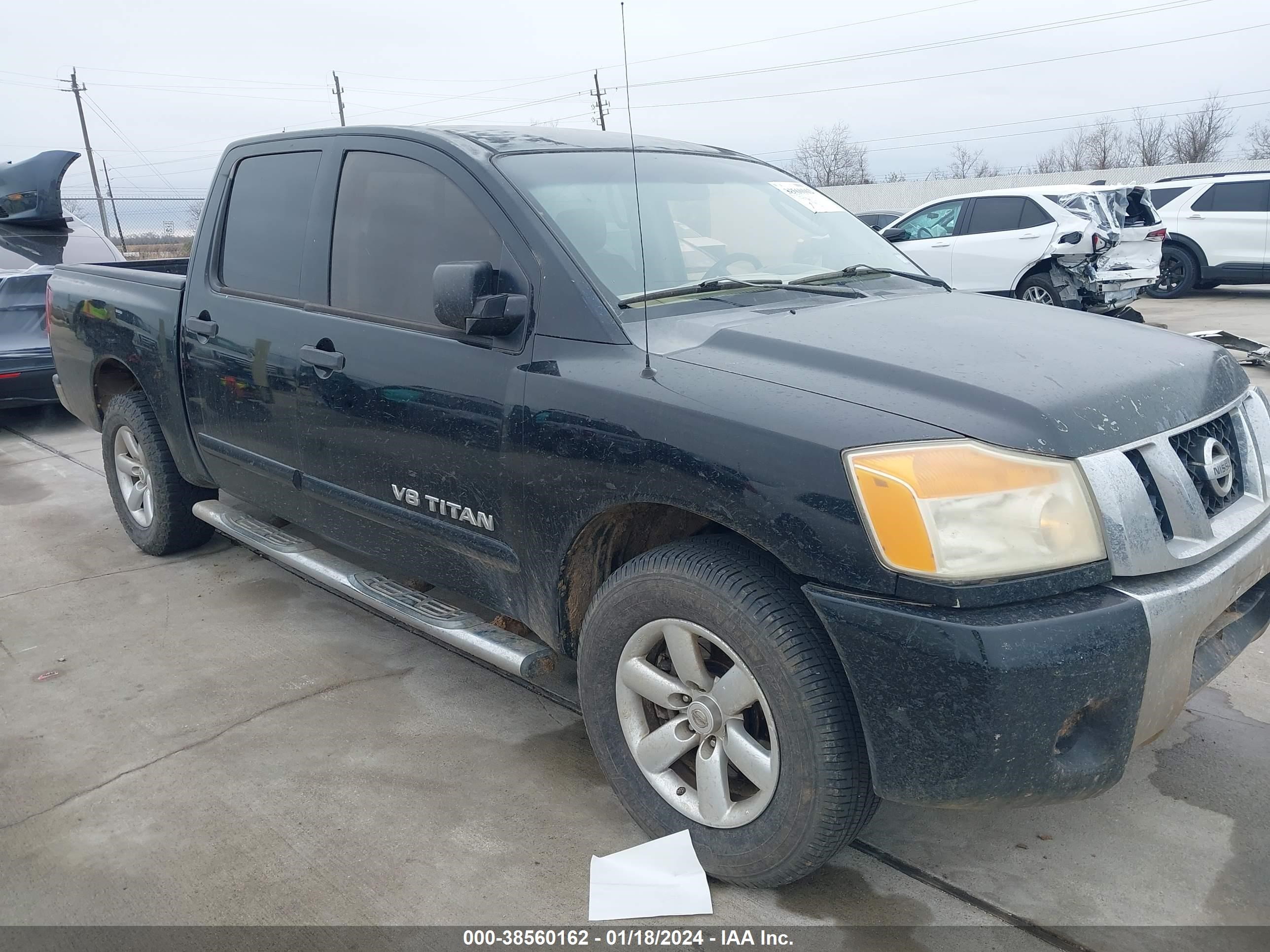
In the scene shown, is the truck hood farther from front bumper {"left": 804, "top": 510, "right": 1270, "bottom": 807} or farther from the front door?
the front door

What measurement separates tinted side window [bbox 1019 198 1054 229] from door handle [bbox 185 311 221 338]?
951 cm

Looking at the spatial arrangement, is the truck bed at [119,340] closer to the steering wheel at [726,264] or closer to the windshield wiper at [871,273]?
the steering wheel at [726,264]

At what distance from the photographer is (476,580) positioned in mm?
3014

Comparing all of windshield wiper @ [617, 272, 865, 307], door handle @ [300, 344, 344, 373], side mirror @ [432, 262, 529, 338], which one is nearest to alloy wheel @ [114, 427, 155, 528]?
door handle @ [300, 344, 344, 373]

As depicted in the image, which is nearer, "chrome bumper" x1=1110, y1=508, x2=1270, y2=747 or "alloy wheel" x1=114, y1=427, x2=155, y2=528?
"chrome bumper" x1=1110, y1=508, x2=1270, y2=747

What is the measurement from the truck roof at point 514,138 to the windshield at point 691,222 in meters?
0.06

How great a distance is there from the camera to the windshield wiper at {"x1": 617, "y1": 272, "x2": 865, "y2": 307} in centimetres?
283

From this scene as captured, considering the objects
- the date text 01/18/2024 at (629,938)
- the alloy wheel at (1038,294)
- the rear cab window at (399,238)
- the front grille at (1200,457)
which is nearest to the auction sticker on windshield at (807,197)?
the rear cab window at (399,238)

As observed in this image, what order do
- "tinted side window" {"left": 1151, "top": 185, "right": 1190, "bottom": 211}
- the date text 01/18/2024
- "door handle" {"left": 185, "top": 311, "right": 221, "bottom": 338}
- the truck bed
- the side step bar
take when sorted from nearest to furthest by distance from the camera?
1. the date text 01/18/2024
2. the side step bar
3. "door handle" {"left": 185, "top": 311, "right": 221, "bottom": 338}
4. the truck bed
5. "tinted side window" {"left": 1151, "top": 185, "right": 1190, "bottom": 211}

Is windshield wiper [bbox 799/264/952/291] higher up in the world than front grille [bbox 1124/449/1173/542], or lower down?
higher up

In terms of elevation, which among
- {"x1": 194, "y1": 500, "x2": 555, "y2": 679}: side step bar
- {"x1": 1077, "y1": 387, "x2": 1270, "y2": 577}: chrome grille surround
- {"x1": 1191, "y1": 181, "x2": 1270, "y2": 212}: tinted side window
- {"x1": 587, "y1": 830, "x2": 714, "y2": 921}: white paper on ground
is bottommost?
{"x1": 587, "y1": 830, "x2": 714, "y2": 921}: white paper on ground

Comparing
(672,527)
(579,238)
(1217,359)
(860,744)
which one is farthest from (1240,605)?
(579,238)

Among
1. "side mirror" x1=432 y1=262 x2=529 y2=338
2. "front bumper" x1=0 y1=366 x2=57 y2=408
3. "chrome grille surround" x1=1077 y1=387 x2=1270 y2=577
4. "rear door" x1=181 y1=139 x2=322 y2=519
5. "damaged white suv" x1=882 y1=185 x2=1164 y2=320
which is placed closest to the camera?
"chrome grille surround" x1=1077 y1=387 x2=1270 y2=577

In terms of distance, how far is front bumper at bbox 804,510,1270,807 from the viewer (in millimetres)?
1928
